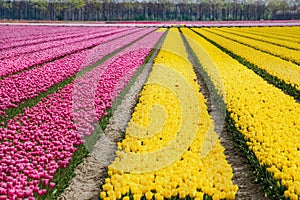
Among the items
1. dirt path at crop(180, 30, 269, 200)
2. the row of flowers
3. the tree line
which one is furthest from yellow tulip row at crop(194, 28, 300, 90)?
the tree line

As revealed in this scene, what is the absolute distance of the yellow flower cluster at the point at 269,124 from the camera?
5.75 meters

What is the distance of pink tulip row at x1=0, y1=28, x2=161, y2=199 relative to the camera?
5117 mm

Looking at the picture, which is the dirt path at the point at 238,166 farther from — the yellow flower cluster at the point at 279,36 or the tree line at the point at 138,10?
the tree line at the point at 138,10

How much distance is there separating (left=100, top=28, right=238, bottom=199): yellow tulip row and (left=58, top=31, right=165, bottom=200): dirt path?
0.45m

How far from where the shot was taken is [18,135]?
7125 millimetres

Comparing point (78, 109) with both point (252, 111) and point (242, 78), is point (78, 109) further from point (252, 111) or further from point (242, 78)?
point (242, 78)

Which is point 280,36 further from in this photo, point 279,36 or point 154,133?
point 154,133

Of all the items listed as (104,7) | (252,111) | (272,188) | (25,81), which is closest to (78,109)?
(25,81)

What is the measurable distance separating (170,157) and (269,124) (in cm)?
280

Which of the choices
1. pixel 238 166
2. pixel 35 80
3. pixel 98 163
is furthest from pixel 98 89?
pixel 238 166

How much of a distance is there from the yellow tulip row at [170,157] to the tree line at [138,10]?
4166 inches

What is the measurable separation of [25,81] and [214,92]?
613 centimetres

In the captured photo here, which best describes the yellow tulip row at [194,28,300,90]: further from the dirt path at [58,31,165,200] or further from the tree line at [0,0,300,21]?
the tree line at [0,0,300,21]

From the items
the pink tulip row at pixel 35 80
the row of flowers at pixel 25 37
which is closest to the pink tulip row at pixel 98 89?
the pink tulip row at pixel 35 80
